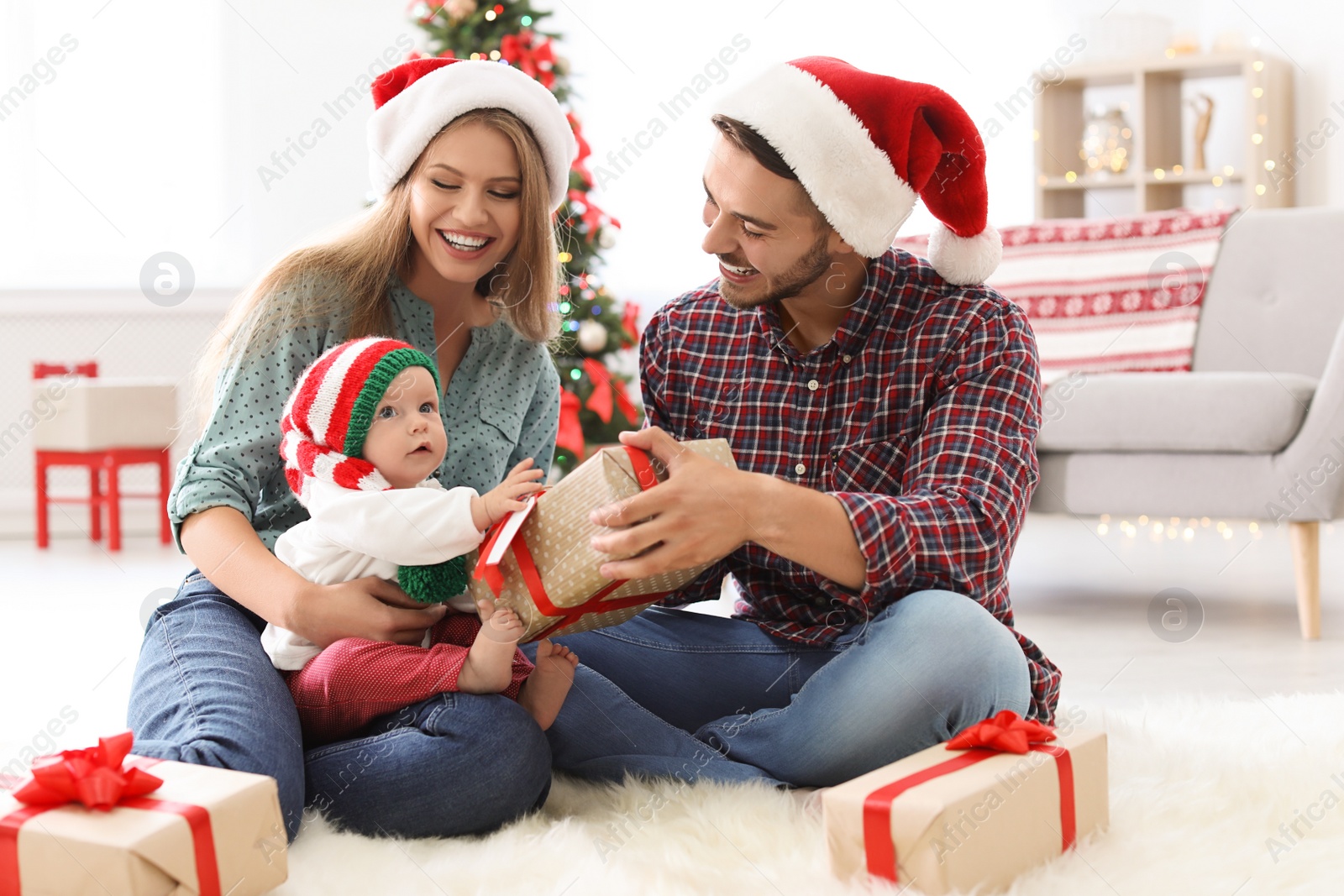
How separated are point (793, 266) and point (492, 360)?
48cm

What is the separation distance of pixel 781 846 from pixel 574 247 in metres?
2.55

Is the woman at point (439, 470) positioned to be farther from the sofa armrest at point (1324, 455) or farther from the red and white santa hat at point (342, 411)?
the sofa armrest at point (1324, 455)

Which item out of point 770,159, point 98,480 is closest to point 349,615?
point 770,159

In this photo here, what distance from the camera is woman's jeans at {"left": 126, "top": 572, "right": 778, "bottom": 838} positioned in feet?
3.96

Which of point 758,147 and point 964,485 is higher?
point 758,147

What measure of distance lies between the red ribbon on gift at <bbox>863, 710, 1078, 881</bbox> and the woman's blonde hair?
32.9 inches

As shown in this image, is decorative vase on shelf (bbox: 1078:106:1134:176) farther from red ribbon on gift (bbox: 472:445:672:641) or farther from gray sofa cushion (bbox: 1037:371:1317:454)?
red ribbon on gift (bbox: 472:445:672:641)

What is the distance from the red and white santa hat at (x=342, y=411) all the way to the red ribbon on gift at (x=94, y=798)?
37 centimetres

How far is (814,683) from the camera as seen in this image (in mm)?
1354

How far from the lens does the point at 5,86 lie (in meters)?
4.80

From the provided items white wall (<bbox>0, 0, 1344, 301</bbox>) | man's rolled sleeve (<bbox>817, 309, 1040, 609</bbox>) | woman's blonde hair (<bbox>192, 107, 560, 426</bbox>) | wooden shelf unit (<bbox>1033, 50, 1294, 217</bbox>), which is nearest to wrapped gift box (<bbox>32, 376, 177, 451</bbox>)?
white wall (<bbox>0, 0, 1344, 301</bbox>)

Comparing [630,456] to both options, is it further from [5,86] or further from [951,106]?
[5,86]

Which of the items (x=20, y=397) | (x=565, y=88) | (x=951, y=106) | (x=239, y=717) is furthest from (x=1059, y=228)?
(x=20, y=397)

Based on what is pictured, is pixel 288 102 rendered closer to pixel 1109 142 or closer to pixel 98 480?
pixel 98 480
